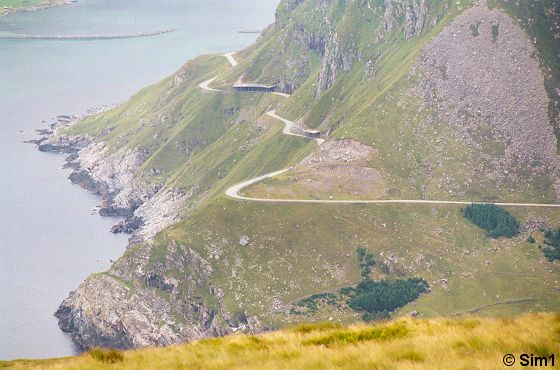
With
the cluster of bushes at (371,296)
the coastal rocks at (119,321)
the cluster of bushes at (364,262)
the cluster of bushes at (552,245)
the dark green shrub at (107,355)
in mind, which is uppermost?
the dark green shrub at (107,355)

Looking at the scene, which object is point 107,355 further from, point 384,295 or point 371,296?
point 384,295

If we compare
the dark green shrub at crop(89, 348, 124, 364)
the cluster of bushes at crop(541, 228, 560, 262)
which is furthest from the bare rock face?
the dark green shrub at crop(89, 348, 124, 364)

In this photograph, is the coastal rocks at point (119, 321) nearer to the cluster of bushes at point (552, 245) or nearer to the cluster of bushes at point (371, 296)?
the cluster of bushes at point (371, 296)

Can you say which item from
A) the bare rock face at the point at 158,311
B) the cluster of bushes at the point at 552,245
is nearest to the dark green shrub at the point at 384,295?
the bare rock face at the point at 158,311

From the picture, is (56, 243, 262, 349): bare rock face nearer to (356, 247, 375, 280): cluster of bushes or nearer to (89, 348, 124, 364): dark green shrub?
Result: (356, 247, 375, 280): cluster of bushes

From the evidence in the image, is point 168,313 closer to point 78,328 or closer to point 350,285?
point 78,328

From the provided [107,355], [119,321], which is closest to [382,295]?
[119,321]

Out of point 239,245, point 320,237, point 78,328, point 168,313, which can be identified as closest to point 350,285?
point 320,237
